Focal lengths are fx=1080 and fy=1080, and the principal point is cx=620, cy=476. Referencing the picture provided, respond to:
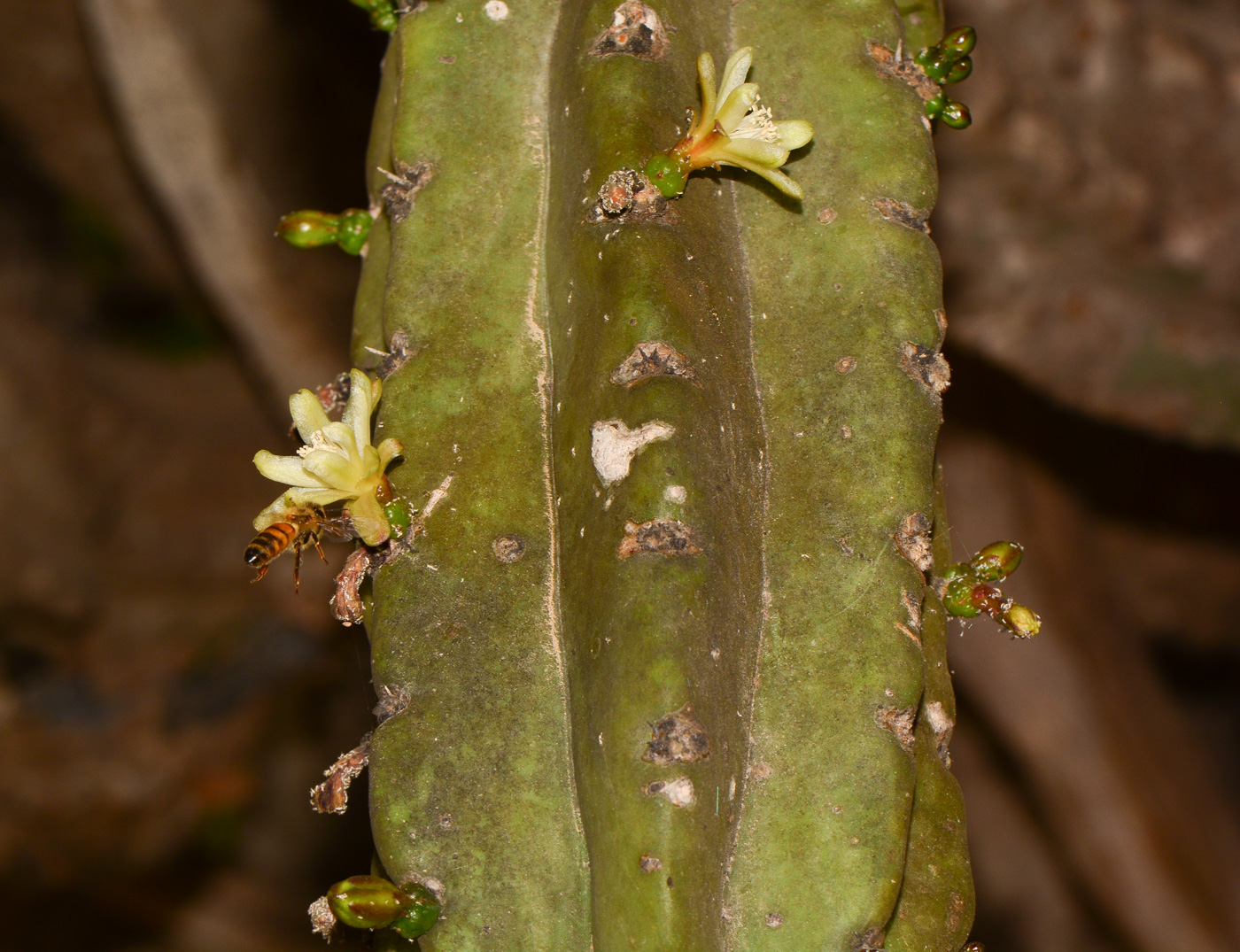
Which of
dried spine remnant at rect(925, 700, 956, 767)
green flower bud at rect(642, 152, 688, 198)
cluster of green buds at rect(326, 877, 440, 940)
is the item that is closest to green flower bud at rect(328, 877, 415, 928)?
cluster of green buds at rect(326, 877, 440, 940)

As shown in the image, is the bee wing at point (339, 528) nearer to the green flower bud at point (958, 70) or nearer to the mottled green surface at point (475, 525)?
the mottled green surface at point (475, 525)

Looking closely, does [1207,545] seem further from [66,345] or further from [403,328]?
[66,345]

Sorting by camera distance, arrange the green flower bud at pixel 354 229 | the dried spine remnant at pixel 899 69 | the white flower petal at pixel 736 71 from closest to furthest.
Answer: the white flower petal at pixel 736 71
the dried spine remnant at pixel 899 69
the green flower bud at pixel 354 229

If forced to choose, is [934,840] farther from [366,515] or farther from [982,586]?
[366,515]

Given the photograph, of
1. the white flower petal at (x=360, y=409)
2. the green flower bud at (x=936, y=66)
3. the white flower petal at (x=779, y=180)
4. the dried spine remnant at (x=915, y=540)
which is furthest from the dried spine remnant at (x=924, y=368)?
the white flower petal at (x=360, y=409)

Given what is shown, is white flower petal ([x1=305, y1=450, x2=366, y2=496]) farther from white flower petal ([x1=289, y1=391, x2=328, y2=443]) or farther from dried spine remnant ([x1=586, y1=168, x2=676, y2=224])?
dried spine remnant ([x1=586, y1=168, x2=676, y2=224])

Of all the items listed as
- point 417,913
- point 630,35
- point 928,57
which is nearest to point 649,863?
point 417,913
